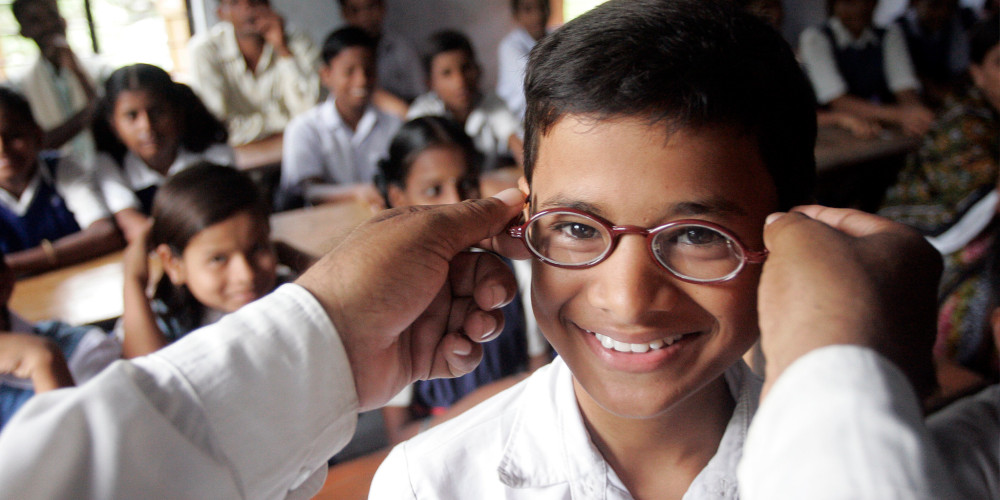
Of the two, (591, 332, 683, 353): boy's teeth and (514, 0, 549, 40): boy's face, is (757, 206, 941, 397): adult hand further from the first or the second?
(514, 0, 549, 40): boy's face

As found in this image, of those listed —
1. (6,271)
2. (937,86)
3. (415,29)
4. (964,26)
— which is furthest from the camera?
(415,29)

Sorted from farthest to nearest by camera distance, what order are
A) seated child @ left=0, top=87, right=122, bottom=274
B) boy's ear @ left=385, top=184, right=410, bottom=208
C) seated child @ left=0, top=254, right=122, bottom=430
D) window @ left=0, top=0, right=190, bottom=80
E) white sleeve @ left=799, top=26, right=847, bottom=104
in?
1. window @ left=0, top=0, right=190, bottom=80
2. white sleeve @ left=799, top=26, right=847, bottom=104
3. seated child @ left=0, top=87, right=122, bottom=274
4. boy's ear @ left=385, top=184, right=410, bottom=208
5. seated child @ left=0, top=254, right=122, bottom=430

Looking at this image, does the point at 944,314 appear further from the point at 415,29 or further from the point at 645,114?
the point at 415,29

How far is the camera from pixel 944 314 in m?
2.50

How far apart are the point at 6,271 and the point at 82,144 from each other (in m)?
2.28

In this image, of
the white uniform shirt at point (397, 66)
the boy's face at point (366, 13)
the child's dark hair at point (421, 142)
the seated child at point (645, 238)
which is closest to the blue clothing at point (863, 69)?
the white uniform shirt at point (397, 66)

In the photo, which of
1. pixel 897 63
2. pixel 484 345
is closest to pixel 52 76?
pixel 484 345

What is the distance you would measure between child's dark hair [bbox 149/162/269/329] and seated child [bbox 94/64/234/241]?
0.91 m

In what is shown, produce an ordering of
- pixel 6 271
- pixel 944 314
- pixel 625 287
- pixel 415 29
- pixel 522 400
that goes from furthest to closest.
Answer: pixel 415 29, pixel 944 314, pixel 6 271, pixel 522 400, pixel 625 287

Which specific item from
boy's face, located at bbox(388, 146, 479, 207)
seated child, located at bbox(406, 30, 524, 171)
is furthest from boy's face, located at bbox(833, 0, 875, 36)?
boy's face, located at bbox(388, 146, 479, 207)

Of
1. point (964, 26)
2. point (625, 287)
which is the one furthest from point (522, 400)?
point (964, 26)

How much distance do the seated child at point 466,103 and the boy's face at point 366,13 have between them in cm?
97

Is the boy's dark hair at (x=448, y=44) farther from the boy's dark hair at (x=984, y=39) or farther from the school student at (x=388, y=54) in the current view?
the boy's dark hair at (x=984, y=39)

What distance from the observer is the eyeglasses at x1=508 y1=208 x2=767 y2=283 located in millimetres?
784
